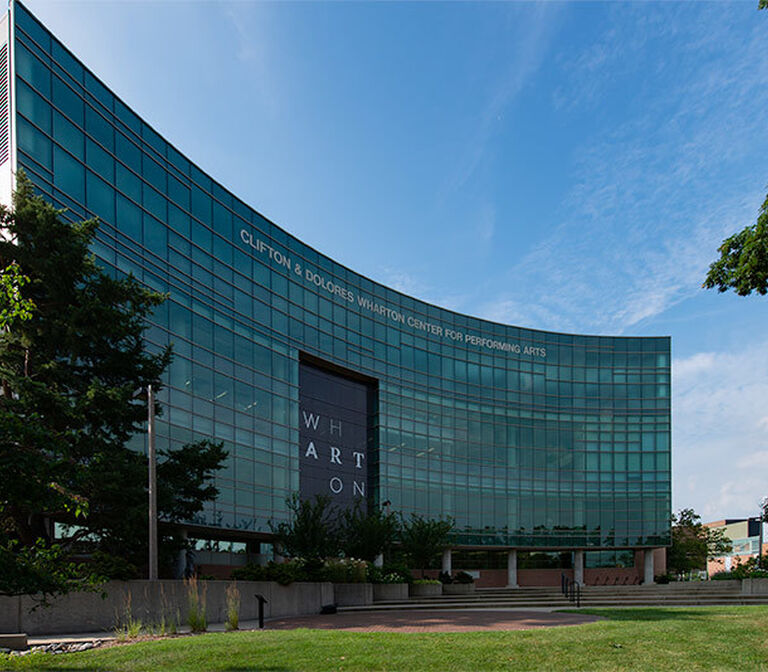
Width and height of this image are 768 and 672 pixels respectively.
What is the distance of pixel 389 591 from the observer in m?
32.7

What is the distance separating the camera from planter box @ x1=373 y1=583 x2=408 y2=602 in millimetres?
32406

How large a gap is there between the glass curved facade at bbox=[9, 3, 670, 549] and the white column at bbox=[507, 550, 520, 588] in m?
1.64

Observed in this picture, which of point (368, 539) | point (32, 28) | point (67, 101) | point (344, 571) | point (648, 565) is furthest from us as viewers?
point (648, 565)

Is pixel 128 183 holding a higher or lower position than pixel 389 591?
higher

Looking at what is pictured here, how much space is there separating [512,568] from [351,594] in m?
32.4

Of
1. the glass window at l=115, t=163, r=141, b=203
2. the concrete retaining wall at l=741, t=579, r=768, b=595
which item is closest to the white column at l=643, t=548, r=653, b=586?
the concrete retaining wall at l=741, t=579, r=768, b=595

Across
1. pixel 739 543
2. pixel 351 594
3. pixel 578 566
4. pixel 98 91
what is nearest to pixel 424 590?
pixel 351 594

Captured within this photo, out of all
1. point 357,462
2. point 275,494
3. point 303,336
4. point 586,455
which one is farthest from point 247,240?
point 586,455

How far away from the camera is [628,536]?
6112 centimetres

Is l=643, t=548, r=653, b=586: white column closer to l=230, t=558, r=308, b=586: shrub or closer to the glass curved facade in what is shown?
the glass curved facade

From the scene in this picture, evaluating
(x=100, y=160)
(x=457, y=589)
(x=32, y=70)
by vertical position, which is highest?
(x=32, y=70)

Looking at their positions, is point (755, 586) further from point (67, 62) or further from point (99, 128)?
point (67, 62)

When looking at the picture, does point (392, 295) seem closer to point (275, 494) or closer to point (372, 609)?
point (275, 494)

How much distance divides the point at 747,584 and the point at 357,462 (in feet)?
83.3
